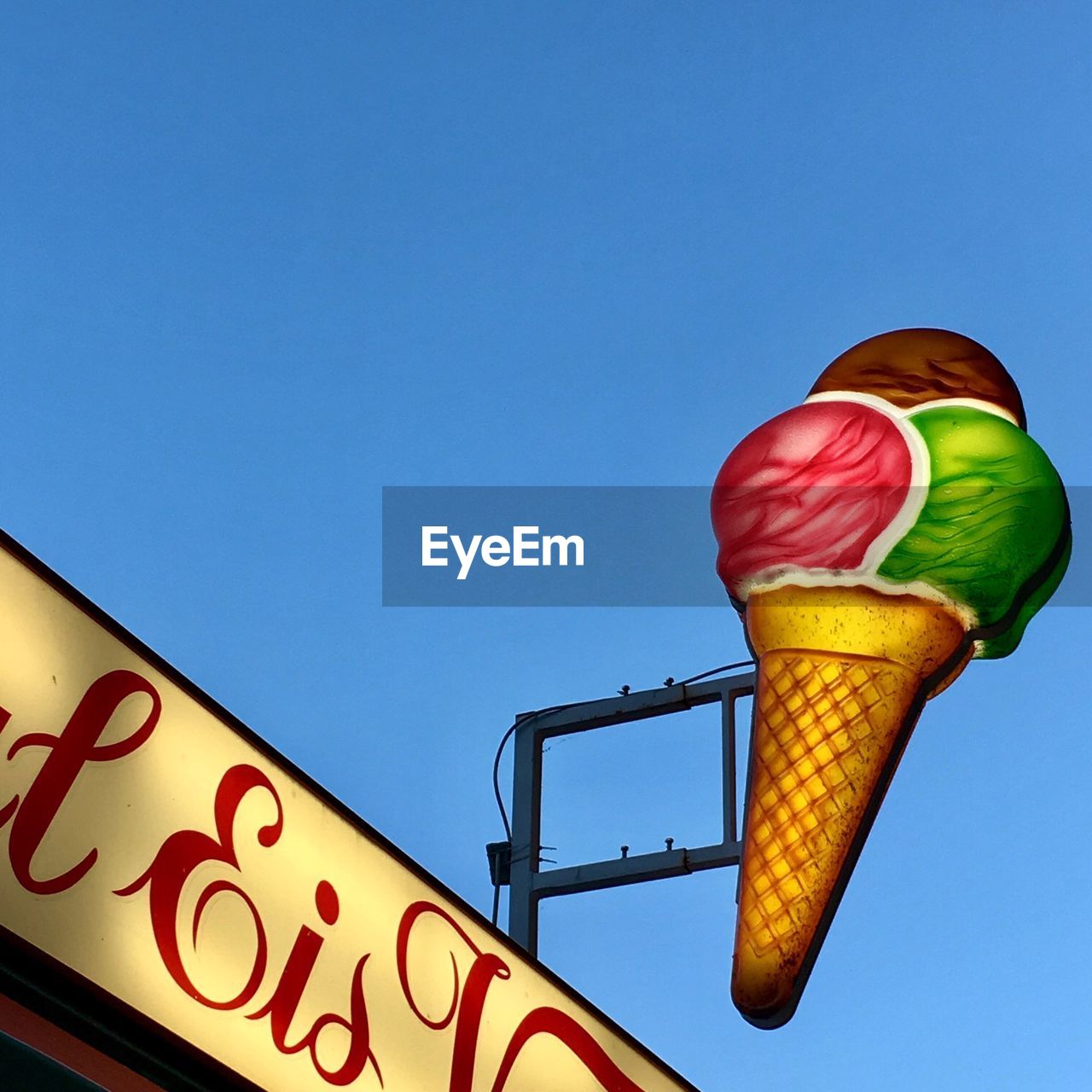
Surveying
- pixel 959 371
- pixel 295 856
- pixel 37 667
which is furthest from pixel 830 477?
pixel 37 667

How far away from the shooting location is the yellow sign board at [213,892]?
4727 millimetres

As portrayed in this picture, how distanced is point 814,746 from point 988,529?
120cm

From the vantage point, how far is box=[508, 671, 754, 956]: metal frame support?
8922mm

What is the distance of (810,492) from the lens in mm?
8406

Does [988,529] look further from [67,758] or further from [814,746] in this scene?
[67,758]

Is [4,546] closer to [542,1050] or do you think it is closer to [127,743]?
[127,743]

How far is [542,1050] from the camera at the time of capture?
6.10 meters

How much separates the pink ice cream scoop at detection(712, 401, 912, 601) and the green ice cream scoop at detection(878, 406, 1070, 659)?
0.15 meters

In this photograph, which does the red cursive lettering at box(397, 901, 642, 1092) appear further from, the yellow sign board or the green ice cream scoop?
the green ice cream scoop

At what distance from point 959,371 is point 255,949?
4628mm

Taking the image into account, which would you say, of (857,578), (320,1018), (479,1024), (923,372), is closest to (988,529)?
(857,578)

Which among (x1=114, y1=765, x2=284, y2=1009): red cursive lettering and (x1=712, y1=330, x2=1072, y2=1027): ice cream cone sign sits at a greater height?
(x1=712, y1=330, x2=1072, y2=1027): ice cream cone sign

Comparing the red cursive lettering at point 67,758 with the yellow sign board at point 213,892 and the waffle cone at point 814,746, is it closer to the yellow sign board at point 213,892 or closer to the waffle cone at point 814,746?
the yellow sign board at point 213,892

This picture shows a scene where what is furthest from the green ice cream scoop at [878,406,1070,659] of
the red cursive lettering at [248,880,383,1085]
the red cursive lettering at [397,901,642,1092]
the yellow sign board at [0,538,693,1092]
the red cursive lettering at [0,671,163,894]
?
the red cursive lettering at [0,671,163,894]
